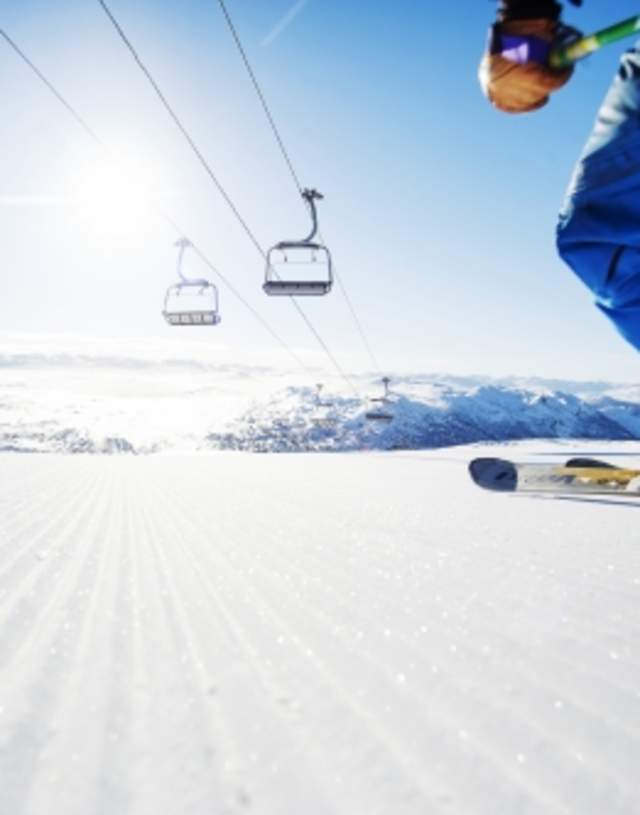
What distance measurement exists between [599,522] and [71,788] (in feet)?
11.3

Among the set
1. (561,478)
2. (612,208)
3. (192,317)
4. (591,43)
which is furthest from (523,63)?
(192,317)

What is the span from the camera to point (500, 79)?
142 cm

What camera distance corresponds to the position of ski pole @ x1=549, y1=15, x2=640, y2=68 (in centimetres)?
129

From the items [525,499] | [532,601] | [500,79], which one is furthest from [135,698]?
[525,499]

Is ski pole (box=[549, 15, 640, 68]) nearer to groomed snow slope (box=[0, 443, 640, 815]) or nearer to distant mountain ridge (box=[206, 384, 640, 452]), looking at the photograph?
groomed snow slope (box=[0, 443, 640, 815])

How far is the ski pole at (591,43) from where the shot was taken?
4.25 feet

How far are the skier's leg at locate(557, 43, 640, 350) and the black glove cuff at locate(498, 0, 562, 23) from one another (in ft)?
0.71

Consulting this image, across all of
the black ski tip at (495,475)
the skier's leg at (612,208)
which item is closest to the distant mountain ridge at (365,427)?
the black ski tip at (495,475)

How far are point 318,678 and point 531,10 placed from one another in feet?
5.52

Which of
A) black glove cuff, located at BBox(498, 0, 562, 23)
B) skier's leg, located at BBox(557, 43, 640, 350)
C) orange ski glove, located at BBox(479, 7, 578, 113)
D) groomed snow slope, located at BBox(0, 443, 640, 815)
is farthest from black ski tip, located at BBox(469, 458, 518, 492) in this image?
black glove cuff, located at BBox(498, 0, 562, 23)

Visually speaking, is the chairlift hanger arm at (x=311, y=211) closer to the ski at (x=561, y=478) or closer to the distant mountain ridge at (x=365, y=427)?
the ski at (x=561, y=478)

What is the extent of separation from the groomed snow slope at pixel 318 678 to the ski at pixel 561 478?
2296 mm

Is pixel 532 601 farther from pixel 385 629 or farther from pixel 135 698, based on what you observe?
pixel 135 698

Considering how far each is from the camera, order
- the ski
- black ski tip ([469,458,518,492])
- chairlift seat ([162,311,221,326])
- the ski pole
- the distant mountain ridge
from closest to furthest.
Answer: the ski pole → the ski → black ski tip ([469,458,518,492]) → chairlift seat ([162,311,221,326]) → the distant mountain ridge
